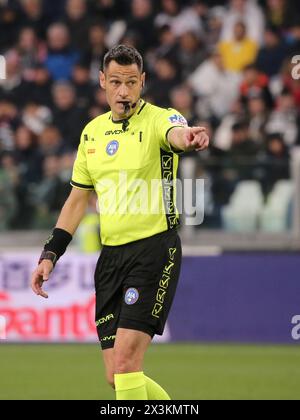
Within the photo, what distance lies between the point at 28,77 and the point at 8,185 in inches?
127

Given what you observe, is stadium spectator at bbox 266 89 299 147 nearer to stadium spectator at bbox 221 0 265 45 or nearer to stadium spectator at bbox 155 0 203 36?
stadium spectator at bbox 221 0 265 45

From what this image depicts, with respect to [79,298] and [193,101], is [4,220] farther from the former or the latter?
[193,101]

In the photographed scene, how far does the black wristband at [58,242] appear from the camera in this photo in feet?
23.5

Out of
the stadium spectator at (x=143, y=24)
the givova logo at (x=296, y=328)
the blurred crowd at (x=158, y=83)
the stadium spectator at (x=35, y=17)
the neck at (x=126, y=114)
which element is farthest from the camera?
the stadium spectator at (x=35, y=17)

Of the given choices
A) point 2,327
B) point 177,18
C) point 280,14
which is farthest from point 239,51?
point 2,327

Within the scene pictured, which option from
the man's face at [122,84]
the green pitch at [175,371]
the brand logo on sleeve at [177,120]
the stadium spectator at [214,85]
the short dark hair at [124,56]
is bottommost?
the green pitch at [175,371]

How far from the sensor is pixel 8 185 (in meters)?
14.1

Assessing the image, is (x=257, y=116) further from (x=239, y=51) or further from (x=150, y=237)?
(x=150, y=237)

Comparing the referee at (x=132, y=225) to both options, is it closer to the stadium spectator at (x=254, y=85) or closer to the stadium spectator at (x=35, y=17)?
the stadium spectator at (x=254, y=85)

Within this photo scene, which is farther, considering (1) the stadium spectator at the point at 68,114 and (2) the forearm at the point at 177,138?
(1) the stadium spectator at the point at 68,114

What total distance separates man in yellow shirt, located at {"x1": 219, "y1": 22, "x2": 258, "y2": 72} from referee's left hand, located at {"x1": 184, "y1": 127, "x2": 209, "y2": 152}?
33.2 ft

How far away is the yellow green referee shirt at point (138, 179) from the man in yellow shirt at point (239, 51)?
9.33 meters

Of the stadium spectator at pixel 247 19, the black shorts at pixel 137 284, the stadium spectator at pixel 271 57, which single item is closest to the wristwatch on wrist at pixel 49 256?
the black shorts at pixel 137 284

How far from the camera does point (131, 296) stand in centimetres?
675
